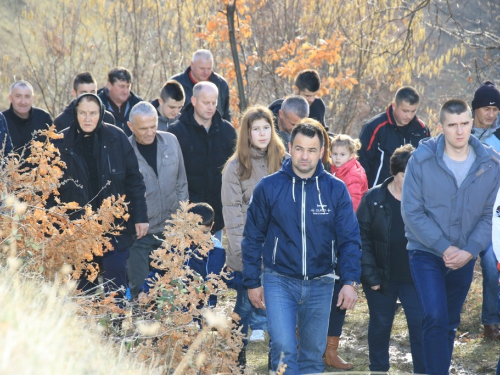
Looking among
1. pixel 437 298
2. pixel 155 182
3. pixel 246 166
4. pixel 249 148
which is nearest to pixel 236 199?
pixel 246 166

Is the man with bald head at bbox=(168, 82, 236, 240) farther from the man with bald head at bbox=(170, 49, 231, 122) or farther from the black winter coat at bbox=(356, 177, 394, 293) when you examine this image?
the black winter coat at bbox=(356, 177, 394, 293)

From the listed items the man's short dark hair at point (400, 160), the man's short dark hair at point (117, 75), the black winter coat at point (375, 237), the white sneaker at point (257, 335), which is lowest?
the white sneaker at point (257, 335)

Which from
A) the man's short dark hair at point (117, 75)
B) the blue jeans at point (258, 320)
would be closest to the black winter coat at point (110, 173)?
the blue jeans at point (258, 320)

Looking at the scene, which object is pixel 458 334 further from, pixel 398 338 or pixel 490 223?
pixel 490 223

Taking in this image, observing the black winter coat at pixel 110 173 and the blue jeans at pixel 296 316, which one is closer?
the blue jeans at pixel 296 316

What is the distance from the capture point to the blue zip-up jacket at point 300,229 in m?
5.58

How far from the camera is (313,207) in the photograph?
5613mm

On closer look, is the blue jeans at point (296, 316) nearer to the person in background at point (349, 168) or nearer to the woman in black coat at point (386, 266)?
the woman in black coat at point (386, 266)

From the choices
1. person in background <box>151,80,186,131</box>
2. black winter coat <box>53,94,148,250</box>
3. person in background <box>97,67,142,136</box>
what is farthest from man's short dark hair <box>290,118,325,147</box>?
person in background <box>97,67,142,136</box>

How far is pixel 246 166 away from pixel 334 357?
1972mm

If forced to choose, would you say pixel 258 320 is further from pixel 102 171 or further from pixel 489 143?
pixel 489 143

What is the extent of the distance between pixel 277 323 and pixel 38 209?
182cm

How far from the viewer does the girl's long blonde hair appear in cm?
682

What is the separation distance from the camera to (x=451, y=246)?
19.4 feet
